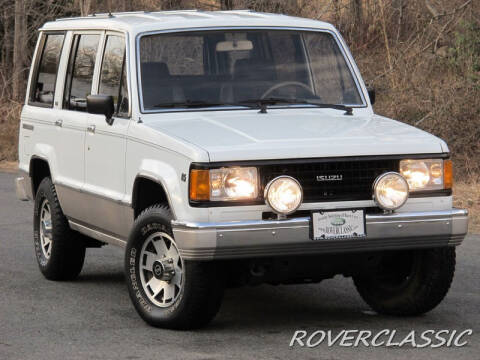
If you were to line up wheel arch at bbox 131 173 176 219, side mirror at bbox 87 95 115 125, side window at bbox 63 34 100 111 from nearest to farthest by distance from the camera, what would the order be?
wheel arch at bbox 131 173 176 219 < side mirror at bbox 87 95 115 125 < side window at bbox 63 34 100 111

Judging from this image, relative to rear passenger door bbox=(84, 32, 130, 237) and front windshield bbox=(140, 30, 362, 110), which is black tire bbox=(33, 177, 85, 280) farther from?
front windshield bbox=(140, 30, 362, 110)

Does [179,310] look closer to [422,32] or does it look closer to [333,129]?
[333,129]

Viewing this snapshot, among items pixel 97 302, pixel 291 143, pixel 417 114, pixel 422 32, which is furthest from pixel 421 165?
pixel 422 32

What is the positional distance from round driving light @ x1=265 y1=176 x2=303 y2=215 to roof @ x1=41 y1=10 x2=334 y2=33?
193 centimetres

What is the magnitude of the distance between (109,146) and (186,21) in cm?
103

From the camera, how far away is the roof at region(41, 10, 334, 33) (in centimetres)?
826

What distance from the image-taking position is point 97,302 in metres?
8.29

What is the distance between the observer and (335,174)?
6.92 m

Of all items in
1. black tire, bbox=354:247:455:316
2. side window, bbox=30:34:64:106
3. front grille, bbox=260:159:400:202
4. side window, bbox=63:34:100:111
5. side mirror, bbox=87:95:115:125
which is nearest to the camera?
front grille, bbox=260:159:400:202

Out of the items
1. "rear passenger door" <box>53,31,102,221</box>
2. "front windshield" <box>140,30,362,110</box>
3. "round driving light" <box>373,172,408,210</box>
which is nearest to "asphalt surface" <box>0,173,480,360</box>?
"rear passenger door" <box>53,31,102,221</box>

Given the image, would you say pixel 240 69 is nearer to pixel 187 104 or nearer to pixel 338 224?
pixel 187 104

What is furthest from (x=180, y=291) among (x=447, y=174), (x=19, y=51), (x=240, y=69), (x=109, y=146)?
(x=19, y=51)

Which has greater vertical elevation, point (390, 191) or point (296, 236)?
point (390, 191)

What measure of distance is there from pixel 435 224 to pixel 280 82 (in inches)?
69.5
